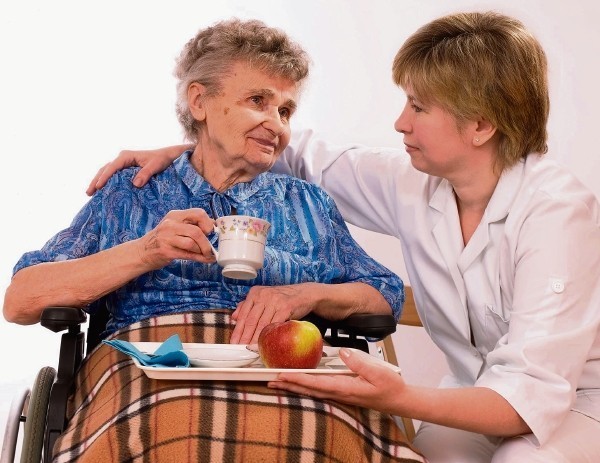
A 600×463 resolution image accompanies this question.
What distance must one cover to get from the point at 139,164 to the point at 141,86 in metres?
1.19

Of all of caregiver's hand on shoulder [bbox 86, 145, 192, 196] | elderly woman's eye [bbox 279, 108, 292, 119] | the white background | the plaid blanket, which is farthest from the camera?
the white background

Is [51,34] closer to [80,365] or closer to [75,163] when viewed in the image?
[75,163]

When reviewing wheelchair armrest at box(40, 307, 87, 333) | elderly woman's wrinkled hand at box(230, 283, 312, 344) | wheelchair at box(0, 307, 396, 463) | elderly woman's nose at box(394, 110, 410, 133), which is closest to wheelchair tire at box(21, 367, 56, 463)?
wheelchair at box(0, 307, 396, 463)

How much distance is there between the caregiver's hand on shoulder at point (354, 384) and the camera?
147 cm

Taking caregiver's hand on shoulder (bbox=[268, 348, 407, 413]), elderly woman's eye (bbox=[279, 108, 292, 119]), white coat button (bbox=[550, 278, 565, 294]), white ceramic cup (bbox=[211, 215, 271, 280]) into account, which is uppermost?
elderly woman's eye (bbox=[279, 108, 292, 119])

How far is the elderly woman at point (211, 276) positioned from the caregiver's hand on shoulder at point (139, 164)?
26 millimetres

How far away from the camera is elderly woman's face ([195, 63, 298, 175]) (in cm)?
204

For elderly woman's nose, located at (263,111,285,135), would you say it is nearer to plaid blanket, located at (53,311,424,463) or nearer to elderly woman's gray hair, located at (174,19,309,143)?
elderly woman's gray hair, located at (174,19,309,143)

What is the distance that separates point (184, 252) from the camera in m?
1.71

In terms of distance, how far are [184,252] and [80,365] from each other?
0.37 meters

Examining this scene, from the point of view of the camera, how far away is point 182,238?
169 centimetres

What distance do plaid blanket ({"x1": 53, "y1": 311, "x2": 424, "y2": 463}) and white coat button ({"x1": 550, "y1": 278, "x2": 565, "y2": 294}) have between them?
1.29 ft

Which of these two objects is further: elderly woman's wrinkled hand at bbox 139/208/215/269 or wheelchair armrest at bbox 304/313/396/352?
wheelchair armrest at bbox 304/313/396/352

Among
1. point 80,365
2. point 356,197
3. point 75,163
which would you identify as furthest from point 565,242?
point 75,163
